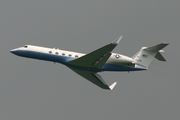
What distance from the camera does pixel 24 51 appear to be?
4569 cm

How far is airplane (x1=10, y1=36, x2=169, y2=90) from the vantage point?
1724 inches

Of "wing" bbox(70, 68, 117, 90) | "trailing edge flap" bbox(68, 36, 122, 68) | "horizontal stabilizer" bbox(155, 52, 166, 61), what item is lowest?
"wing" bbox(70, 68, 117, 90)

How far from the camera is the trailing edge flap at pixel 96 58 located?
135 feet

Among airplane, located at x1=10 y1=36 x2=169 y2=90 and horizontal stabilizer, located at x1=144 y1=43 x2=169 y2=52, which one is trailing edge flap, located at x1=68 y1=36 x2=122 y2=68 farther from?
horizontal stabilizer, located at x1=144 y1=43 x2=169 y2=52

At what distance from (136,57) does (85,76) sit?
6.85m

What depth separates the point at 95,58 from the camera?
43188 mm

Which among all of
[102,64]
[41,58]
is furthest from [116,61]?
[41,58]

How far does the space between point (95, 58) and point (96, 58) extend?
0.36ft

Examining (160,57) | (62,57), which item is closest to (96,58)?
(62,57)

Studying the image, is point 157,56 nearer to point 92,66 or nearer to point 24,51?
point 92,66

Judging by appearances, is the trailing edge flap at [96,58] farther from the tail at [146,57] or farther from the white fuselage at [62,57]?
the tail at [146,57]

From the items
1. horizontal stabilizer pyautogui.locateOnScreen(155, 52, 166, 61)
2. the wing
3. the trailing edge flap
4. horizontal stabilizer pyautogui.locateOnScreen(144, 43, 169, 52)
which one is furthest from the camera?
the wing

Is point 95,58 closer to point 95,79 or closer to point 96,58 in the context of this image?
point 96,58

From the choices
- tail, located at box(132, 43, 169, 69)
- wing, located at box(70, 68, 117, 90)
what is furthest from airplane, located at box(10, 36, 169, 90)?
wing, located at box(70, 68, 117, 90)
